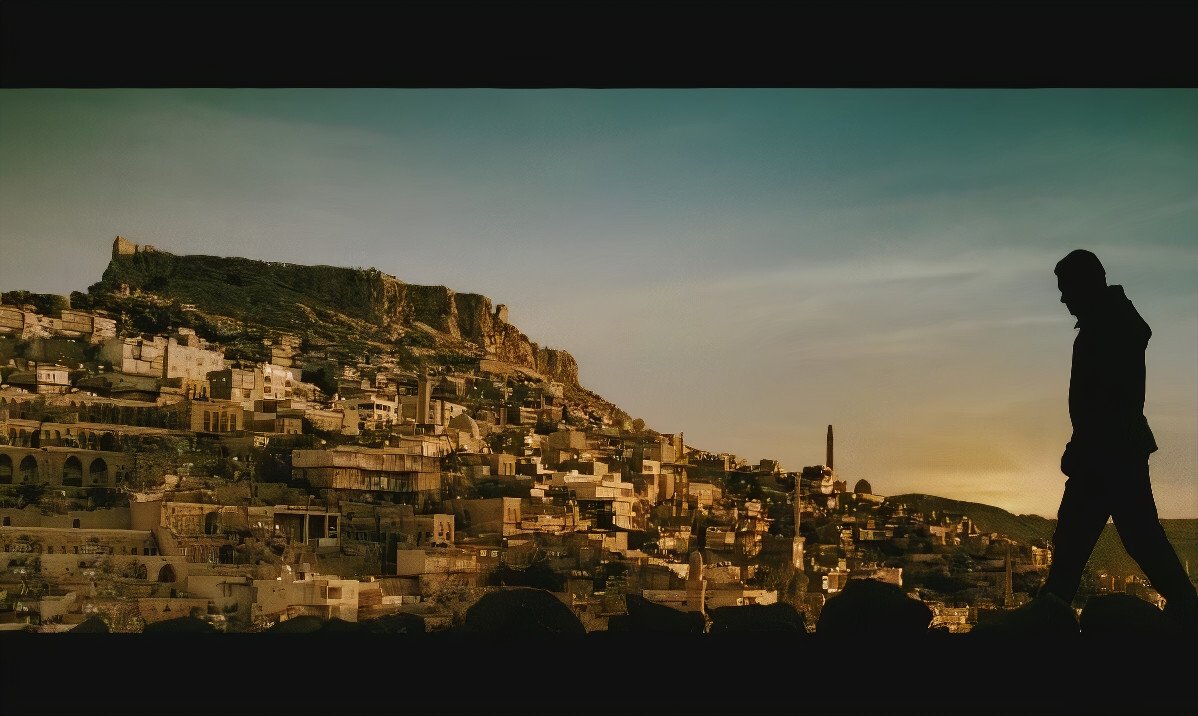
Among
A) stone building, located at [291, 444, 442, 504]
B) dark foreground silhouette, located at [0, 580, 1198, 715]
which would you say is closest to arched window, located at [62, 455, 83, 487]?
stone building, located at [291, 444, 442, 504]

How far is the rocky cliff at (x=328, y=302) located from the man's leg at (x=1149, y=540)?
29.7 meters

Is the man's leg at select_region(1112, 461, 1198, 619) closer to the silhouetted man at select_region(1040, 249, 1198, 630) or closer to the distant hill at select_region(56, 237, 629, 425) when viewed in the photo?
the silhouetted man at select_region(1040, 249, 1198, 630)

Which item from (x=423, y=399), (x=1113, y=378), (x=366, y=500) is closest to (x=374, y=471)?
(x=366, y=500)

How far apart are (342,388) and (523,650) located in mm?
28655

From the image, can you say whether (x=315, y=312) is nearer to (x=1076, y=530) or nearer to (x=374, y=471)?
(x=374, y=471)

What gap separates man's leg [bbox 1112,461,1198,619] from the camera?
3.15 m

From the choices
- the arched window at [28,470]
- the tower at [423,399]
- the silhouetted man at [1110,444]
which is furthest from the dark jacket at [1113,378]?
the arched window at [28,470]

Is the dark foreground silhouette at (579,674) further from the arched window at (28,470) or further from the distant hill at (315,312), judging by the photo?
the distant hill at (315,312)

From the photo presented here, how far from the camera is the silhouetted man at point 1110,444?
10.3 feet

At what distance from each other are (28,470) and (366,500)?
7.46 metres

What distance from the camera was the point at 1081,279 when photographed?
10.5 feet
